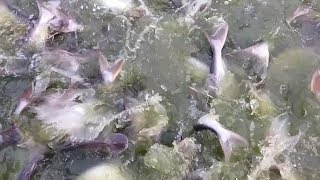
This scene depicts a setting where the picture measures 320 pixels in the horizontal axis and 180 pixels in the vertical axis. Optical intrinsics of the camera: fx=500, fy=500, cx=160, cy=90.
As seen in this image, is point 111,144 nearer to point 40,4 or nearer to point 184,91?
point 184,91

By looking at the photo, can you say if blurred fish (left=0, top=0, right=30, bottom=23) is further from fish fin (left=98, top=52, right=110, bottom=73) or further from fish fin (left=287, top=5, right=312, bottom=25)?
fish fin (left=287, top=5, right=312, bottom=25)

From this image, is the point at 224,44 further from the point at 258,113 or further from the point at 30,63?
the point at 30,63

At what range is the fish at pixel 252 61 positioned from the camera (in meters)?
2.14

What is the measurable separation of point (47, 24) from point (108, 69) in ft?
1.13

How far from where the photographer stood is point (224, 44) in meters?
2.24

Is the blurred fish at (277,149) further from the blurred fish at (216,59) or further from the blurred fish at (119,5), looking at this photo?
the blurred fish at (119,5)

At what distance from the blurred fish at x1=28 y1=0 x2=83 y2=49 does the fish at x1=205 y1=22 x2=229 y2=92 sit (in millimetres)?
627

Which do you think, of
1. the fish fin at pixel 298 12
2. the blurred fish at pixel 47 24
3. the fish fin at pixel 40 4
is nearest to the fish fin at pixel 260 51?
the fish fin at pixel 298 12

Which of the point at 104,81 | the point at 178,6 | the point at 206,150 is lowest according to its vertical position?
the point at 206,150

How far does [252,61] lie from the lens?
219 cm

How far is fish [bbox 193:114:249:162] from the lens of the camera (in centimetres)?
193

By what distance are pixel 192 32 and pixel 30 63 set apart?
73cm

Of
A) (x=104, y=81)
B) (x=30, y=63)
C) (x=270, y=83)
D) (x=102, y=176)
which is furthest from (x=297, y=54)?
(x=30, y=63)

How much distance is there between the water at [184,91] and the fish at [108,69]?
42mm
